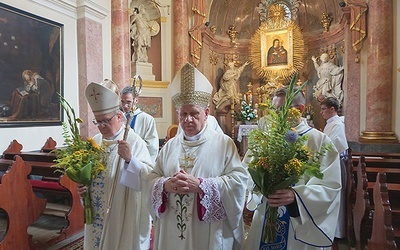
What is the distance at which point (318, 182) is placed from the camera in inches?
79.9

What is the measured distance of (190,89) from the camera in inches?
85.4

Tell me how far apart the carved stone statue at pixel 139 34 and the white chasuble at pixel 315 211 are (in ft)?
29.0

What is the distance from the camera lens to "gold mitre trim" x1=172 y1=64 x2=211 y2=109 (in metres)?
2.16

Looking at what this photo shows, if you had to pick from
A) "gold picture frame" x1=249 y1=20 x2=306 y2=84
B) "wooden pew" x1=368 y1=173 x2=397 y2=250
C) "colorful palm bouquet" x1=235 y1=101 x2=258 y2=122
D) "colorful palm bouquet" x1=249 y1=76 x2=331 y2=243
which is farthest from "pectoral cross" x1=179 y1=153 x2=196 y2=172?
"gold picture frame" x1=249 y1=20 x2=306 y2=84

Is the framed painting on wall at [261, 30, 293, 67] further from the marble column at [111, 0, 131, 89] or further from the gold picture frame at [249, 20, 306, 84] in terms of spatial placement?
the marble column at [111, 0, 131, 89]

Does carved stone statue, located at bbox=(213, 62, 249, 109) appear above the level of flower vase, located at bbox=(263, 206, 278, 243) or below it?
above

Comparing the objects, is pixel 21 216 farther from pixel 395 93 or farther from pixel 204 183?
pixel 395 93

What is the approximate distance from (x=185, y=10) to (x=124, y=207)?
9316mm

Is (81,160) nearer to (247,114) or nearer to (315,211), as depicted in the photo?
(315,211)

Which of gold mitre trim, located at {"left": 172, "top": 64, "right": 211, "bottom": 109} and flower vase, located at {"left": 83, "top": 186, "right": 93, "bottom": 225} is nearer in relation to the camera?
gold mitre trim, located at {"left": 172, "top": 64, "right": 211, "bottom": 109}

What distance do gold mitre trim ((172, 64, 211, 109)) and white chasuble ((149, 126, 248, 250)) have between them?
0.81 ft

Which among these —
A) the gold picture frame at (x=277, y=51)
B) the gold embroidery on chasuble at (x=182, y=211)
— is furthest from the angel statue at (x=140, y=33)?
the gold embroidery on chasuble at (x=182, y=211)

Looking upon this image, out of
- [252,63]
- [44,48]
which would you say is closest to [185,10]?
[252,63]

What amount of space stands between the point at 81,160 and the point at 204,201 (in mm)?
987
